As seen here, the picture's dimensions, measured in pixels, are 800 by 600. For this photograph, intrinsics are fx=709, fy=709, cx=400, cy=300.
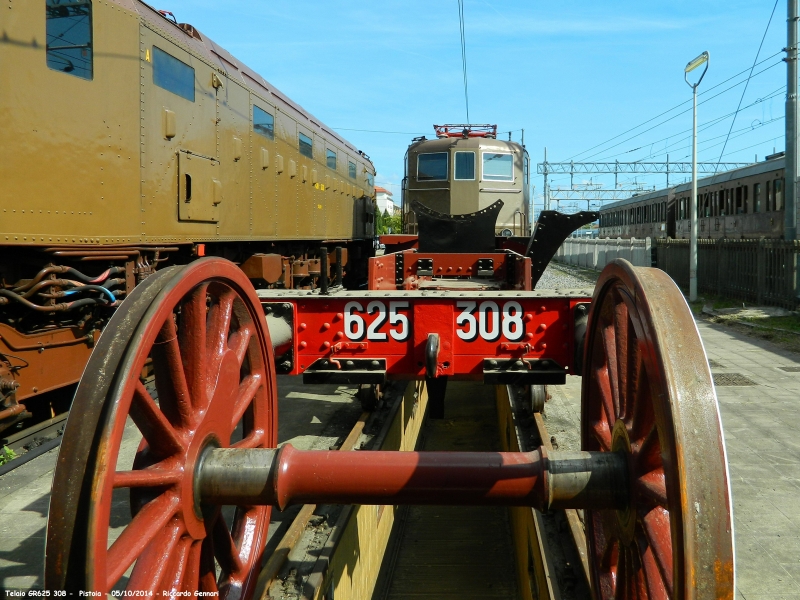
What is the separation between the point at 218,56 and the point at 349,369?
6507mm

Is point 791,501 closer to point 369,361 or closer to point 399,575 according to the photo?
point 369,361

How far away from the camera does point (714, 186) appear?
24.4 metres

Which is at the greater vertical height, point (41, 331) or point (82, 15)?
point (82, 15)

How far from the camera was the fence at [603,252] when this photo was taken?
984 inches

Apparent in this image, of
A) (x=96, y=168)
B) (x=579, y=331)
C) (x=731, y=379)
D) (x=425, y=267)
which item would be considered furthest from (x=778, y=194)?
(x=96, y=168)

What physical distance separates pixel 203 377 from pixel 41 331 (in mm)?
3308

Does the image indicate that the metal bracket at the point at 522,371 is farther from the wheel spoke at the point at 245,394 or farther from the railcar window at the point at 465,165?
the railcar window at the point at 465,165

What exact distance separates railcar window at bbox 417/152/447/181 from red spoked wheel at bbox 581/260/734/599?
411 inches

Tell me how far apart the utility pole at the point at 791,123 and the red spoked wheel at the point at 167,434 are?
14.8 m

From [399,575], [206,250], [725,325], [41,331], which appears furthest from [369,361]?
[725,325]

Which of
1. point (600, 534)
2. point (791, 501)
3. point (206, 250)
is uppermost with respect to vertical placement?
point (206, 250)

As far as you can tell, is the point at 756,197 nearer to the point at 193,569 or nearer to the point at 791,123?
the point at 791,123

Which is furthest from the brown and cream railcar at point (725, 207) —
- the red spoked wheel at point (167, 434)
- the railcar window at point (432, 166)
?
the red spoked wheel at point (167, 434)

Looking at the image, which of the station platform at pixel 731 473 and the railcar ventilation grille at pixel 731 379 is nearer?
the station platform at pixel 731 473
